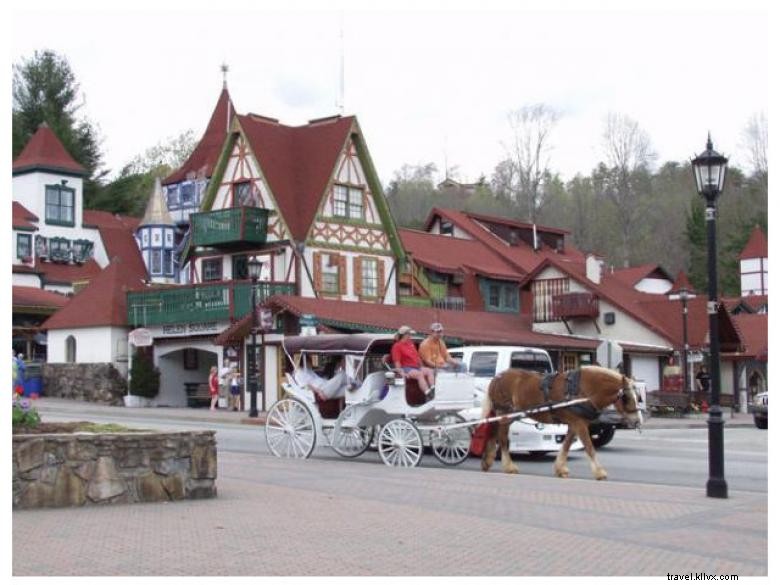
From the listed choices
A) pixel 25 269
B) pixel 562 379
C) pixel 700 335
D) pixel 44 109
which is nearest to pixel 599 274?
pixel 700 335

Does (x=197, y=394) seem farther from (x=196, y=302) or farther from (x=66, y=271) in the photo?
(x=66, y=271)

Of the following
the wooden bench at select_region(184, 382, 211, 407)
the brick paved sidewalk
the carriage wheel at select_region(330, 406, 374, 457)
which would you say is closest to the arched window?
the wooden bench at select_region(184, 382, 211, 407)

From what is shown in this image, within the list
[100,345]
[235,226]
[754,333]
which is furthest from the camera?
[754,333]

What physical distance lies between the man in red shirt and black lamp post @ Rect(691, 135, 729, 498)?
5154mm

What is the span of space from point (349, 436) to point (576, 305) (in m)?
30.9

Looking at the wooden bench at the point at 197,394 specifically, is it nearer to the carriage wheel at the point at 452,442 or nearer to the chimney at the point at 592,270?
the chimney at the point at 592,270

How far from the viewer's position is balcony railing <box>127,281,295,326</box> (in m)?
41.6

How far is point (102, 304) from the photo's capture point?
46594 millimetres

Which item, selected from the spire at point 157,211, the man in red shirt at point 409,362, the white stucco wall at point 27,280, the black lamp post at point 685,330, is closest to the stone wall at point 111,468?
the man in red shirt at point 409,362

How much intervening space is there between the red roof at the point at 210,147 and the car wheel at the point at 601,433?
4172 centimetres

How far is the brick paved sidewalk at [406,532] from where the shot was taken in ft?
31.2

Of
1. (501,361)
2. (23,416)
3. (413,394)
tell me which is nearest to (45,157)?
(501,361)

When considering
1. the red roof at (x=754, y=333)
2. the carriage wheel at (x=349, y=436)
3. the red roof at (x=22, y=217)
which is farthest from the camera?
the red roof at (x=22, y=217)

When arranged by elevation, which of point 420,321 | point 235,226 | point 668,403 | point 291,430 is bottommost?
point 668,403
